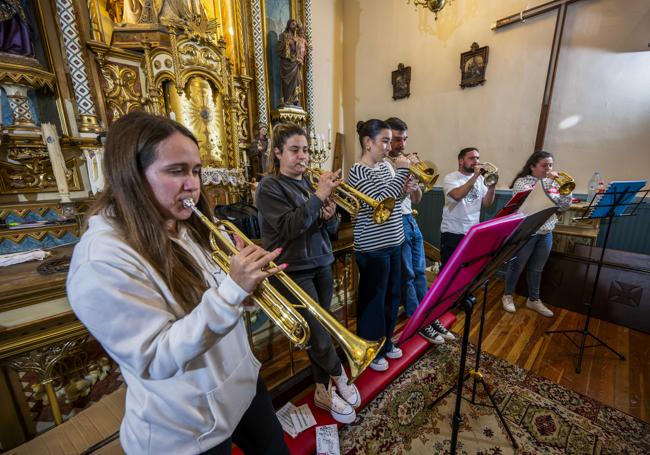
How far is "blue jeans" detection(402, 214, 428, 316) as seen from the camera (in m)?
2.39

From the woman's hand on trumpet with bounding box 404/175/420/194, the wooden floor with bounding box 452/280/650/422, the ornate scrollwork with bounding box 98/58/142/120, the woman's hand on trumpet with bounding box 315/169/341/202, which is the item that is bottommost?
the wooden floor with bounding box 452/280/650/422

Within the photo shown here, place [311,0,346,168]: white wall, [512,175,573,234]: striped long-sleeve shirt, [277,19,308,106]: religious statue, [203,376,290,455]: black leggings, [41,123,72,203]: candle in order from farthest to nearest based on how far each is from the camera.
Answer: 1. [311,0,346,168]: white wall
2. [277,19,308,106]: religious statue
3. [512,175,573,234]: striped long-sleeve shirt
4. [41,123,72,203]: candle
5. [203,376,290,455]: black leggings

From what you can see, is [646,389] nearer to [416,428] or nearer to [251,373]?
[416,428]

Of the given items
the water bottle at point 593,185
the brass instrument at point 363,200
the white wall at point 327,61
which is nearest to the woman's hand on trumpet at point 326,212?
the brass instrument at point 363,200

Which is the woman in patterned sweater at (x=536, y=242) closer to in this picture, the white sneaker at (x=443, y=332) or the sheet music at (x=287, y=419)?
the white sneaker at (x=443, y=332)

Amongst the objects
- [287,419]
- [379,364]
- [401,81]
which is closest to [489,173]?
[379,364]

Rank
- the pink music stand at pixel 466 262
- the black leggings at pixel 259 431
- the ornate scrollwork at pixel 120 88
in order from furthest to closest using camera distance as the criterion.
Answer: the ornate scrollwork at pixel 120 88 → the black leggings at pixel 259 431 → the pink music stand at pixel 466 262

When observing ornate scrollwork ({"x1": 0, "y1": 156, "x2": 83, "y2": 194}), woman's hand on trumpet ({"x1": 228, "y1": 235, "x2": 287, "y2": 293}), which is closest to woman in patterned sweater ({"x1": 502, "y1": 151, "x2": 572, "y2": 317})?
woman's hand on trumpet ({"x1": 228, "y1": 235, "x2": 287, "y2": 293})

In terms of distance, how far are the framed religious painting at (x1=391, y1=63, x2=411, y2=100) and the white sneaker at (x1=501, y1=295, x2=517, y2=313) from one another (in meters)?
4.15

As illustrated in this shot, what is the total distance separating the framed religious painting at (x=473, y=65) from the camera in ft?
14.0

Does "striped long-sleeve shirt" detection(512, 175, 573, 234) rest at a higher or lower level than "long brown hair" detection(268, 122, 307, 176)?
lower

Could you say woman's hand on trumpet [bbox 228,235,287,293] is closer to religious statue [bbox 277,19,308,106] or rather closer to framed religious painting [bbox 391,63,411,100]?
religious statue [bbox 277,19,308,106]

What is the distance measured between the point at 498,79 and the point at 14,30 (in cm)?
621

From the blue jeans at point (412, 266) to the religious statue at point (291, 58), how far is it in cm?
415
